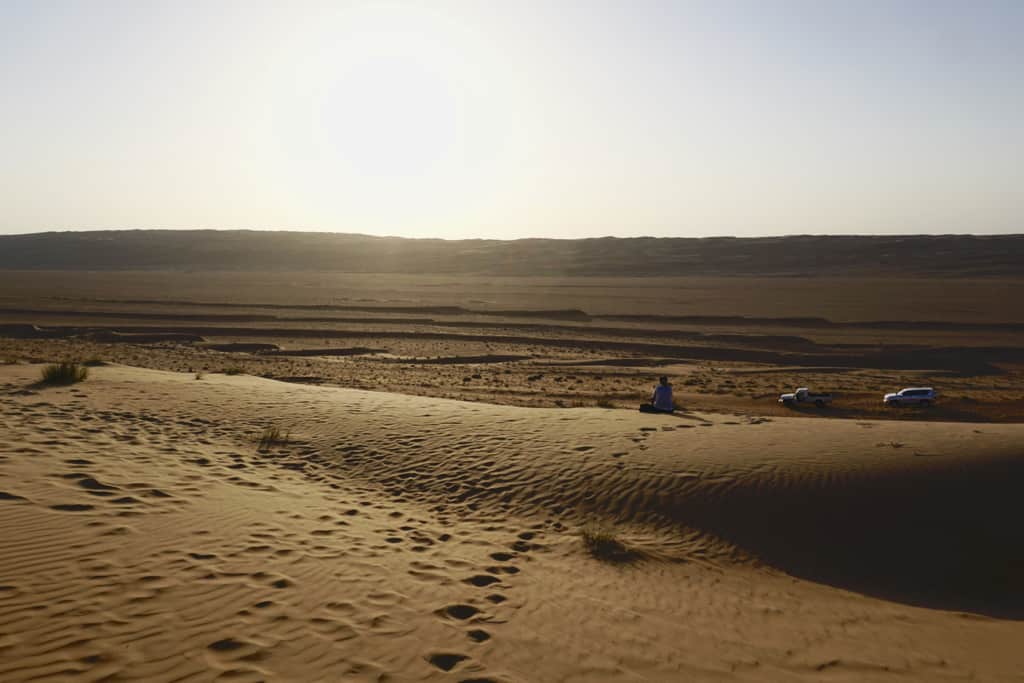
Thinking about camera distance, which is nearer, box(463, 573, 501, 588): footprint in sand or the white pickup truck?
box(463, 573, 501, 588): footprint in sand

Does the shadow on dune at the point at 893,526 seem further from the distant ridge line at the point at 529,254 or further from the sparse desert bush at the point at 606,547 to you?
the distant ridge line at the point at 529,254

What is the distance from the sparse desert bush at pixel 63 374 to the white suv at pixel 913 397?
2011 cm

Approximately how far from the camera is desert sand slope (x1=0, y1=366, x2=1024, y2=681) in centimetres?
523

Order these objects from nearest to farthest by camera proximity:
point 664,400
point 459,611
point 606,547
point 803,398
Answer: point 459,611
point 606,547
point 664,400
point 803,398

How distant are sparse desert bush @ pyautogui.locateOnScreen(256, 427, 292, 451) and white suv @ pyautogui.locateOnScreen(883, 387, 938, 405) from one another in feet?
51.6

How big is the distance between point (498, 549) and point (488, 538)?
0.37m

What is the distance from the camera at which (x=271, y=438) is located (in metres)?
11.8

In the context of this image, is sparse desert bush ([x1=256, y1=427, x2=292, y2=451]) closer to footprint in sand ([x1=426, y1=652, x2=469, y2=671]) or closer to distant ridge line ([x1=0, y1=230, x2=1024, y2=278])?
footprint in sand ([x1=426, y1=652, x2=469, y2=671])

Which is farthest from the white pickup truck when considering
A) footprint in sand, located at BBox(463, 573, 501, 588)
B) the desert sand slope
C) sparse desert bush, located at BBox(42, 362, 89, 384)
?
sparse desert bush, located at BBox(42, 362, 89, 384)

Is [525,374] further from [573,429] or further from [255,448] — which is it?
[255,448]

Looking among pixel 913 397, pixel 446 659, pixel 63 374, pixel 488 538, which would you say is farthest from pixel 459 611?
pixel 913 397

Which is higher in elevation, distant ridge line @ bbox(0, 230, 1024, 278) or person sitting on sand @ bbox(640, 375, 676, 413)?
distant ridge line @ bbox(0, 230, 1024, 278)

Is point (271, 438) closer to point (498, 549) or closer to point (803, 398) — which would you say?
point (498, 549)

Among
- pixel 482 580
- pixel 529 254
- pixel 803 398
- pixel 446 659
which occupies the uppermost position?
pixel 529 254
